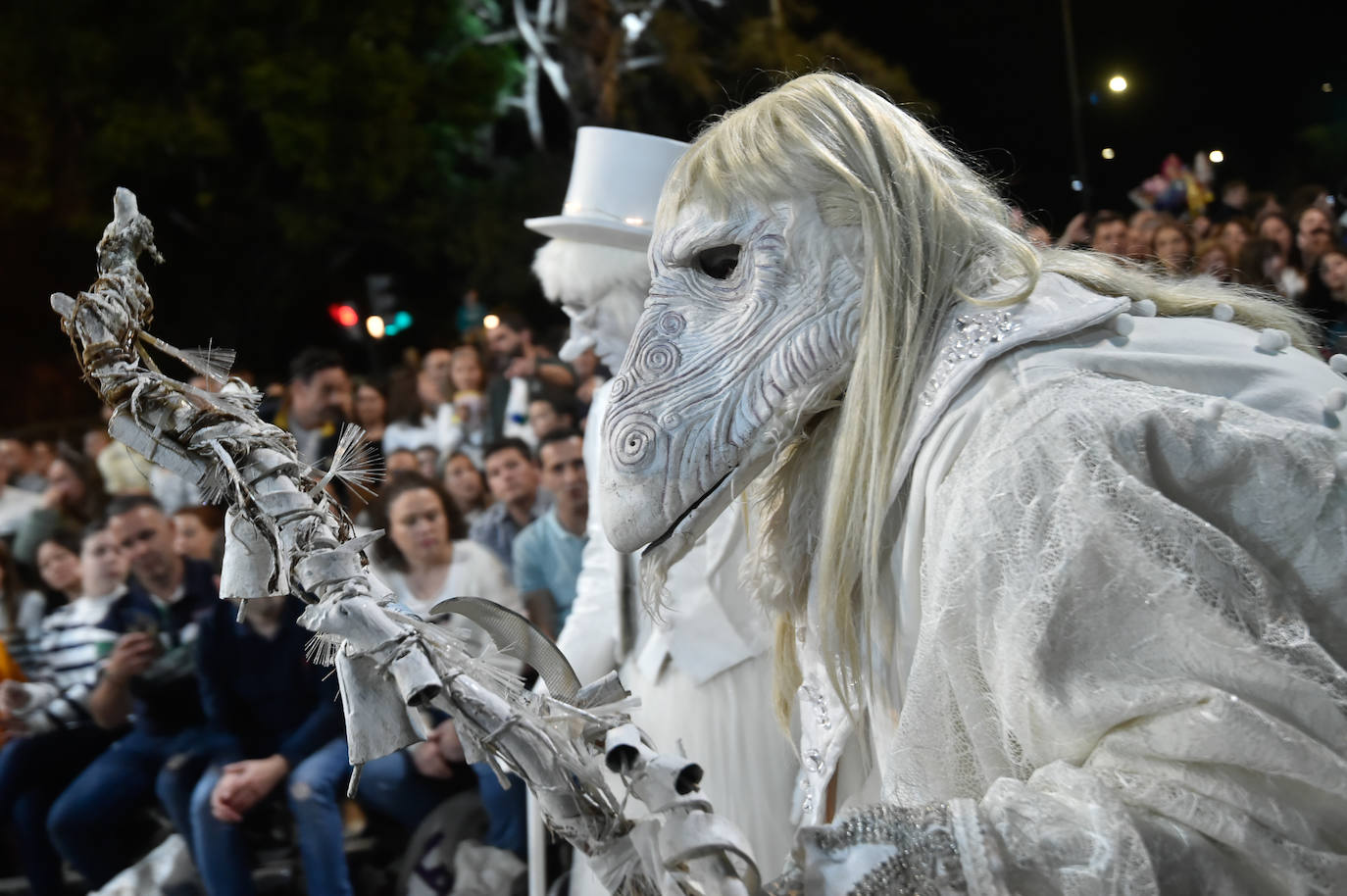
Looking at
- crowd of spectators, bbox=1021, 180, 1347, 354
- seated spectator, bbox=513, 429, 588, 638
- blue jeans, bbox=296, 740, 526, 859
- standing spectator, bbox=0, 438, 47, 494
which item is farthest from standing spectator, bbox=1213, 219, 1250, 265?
standing spectator, bbox=0, 438, 47, 494

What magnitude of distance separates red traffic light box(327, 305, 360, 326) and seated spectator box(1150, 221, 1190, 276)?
11.4 m

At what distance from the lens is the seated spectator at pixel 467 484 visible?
5.26 m

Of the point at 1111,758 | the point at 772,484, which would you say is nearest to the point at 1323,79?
the point at 772,484

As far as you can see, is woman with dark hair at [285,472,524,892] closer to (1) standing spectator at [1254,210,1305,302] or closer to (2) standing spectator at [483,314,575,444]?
(2) standing spectator at [483,314,575,444]

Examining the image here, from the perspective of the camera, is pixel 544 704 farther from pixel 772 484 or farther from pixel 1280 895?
pixel 1280 895

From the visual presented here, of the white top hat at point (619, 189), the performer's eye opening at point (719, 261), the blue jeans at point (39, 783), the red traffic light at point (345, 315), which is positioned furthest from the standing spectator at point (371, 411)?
the red traffic light at point (345, 315)

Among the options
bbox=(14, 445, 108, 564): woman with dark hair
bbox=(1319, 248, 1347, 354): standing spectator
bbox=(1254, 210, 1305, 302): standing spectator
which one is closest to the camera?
bbox=(1319, 248, 1347, 354): standing spectator

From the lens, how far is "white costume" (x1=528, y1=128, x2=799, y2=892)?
276 centimetres

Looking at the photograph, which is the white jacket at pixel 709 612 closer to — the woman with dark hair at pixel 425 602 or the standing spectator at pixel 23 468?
the woman with dark hair at pixel 425 602

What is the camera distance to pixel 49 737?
430 centimetres

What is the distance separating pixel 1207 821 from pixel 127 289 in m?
1.13

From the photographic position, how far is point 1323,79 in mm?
4164

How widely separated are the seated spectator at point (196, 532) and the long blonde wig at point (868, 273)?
366cm

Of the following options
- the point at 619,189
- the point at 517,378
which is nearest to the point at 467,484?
the point at 517,378
